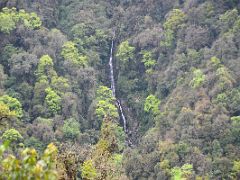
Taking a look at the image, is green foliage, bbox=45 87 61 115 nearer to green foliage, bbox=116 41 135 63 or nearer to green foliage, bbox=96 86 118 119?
green foliage, bbox=96 86 118 119

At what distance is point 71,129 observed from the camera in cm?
2950

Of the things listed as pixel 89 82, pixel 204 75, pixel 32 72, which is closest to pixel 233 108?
pixel 204 75

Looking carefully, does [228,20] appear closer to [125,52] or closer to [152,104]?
[152,104]

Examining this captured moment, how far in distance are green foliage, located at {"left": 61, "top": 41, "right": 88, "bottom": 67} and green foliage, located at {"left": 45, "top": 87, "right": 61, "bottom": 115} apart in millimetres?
3895

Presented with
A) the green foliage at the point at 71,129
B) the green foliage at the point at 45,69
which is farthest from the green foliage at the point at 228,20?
the green foliage at the point at 45,69

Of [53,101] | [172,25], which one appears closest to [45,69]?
[53,101]

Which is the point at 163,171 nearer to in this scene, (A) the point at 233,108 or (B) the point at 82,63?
(A) the point at 233,108

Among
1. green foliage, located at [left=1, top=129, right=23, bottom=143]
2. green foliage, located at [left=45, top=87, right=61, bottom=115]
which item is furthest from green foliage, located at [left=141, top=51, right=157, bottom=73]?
green foliage, located at [left=1, top=129, right=23, bottom=143]

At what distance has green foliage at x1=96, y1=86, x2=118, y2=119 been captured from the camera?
103 ft

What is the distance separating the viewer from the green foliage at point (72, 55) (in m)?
34.3

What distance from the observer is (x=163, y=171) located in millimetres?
25125

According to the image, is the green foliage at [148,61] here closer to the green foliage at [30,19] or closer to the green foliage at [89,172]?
the green foliage at [30,19]

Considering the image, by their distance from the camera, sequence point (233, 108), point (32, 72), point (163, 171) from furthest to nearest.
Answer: point (32, 72)
point (233, 108)
point (163, 171)

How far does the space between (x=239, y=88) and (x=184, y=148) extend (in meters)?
5.12
